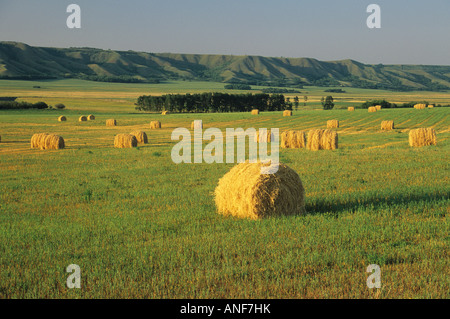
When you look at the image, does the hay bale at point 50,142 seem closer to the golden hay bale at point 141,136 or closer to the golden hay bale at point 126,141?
the golden hay bale at point 126,141

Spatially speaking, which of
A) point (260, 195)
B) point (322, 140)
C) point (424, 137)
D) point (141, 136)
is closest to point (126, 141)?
point (141, 136)

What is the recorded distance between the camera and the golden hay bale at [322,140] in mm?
30953

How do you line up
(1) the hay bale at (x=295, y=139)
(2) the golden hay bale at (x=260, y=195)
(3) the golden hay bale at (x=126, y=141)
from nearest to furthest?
(2) the golden hay bale at (x=260, y=195), (1) the hay bale at (x=295, y=139), (3) the golden hay bale at (x=126, y=141)

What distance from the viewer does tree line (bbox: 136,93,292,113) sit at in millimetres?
123713

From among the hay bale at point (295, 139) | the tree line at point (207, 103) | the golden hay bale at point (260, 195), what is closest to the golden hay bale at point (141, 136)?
the hay bale at point (295, 139)

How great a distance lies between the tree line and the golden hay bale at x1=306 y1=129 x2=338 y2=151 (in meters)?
93.6

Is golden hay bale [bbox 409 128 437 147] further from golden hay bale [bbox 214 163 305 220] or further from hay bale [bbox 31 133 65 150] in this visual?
hay bale [bbox 31 133 65 150]

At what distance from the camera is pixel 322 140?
102 ft

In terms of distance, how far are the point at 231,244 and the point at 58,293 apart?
342cm

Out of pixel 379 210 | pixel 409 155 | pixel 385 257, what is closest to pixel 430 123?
pixel 409 155

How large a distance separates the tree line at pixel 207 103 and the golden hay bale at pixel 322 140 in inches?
3684

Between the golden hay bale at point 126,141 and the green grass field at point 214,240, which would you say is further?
the golden hay bale at point 126,141
